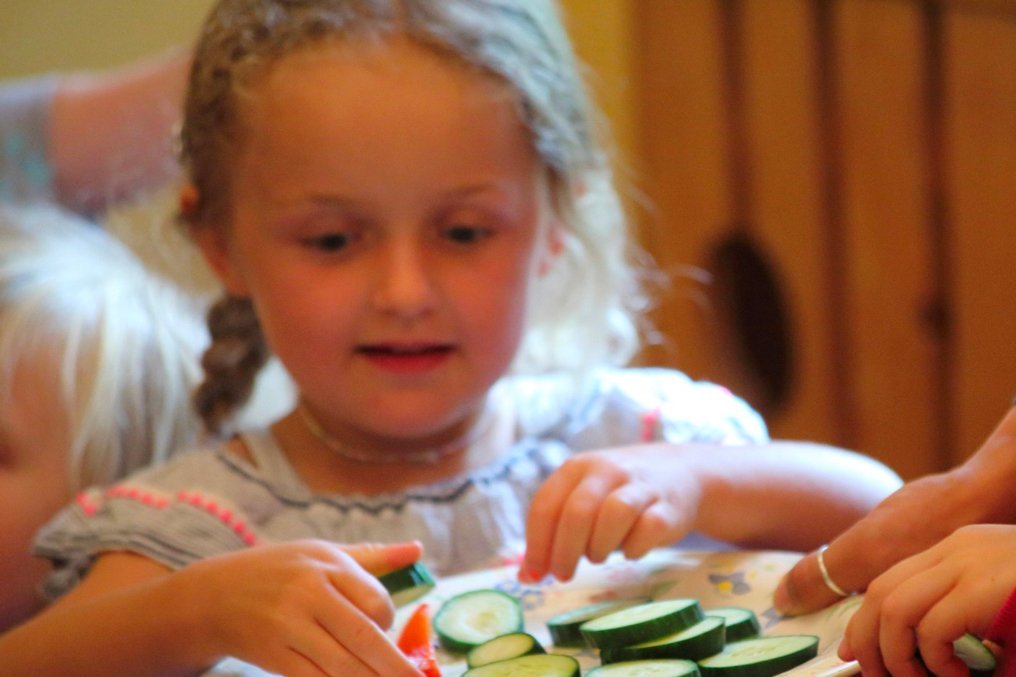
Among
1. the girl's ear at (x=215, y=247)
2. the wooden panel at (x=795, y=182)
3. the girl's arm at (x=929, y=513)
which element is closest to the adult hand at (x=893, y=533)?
the girl's arm at (x=929, y=513)

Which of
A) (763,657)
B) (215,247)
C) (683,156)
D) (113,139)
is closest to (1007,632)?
(763,657)

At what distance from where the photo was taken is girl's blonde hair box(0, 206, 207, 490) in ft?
4.23

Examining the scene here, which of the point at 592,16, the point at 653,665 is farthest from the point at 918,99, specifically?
the point at 653,665

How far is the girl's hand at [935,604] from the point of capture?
60 cm

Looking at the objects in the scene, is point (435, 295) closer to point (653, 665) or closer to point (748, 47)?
point (653, 665)

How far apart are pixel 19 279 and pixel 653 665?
0.86m

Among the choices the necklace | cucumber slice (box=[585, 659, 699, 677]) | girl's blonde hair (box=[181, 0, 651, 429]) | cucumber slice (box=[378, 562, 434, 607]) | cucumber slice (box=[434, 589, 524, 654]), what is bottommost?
cucumber slice (box=[434, 589, 524, 654])

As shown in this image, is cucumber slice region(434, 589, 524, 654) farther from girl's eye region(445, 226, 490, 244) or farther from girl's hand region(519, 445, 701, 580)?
girl's eye region(445, 226, 490, 244)

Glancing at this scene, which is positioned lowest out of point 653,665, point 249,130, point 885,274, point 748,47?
point 653,665

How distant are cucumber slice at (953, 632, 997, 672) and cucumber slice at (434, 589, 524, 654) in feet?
Result: 1.07

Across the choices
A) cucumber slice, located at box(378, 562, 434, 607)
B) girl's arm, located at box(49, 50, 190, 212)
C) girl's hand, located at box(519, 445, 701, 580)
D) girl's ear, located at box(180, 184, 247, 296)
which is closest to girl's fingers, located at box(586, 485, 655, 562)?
girl's hand, located at box(519, 445, 701, 580)

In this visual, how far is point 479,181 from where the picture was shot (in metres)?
1.04

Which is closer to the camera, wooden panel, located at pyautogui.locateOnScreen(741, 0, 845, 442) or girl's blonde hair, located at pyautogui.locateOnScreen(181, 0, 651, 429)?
girl's blonde hair, located at pyautogui.locateOnScreen(181, 0, 651, 429)

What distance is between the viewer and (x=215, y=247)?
3.86 feet
